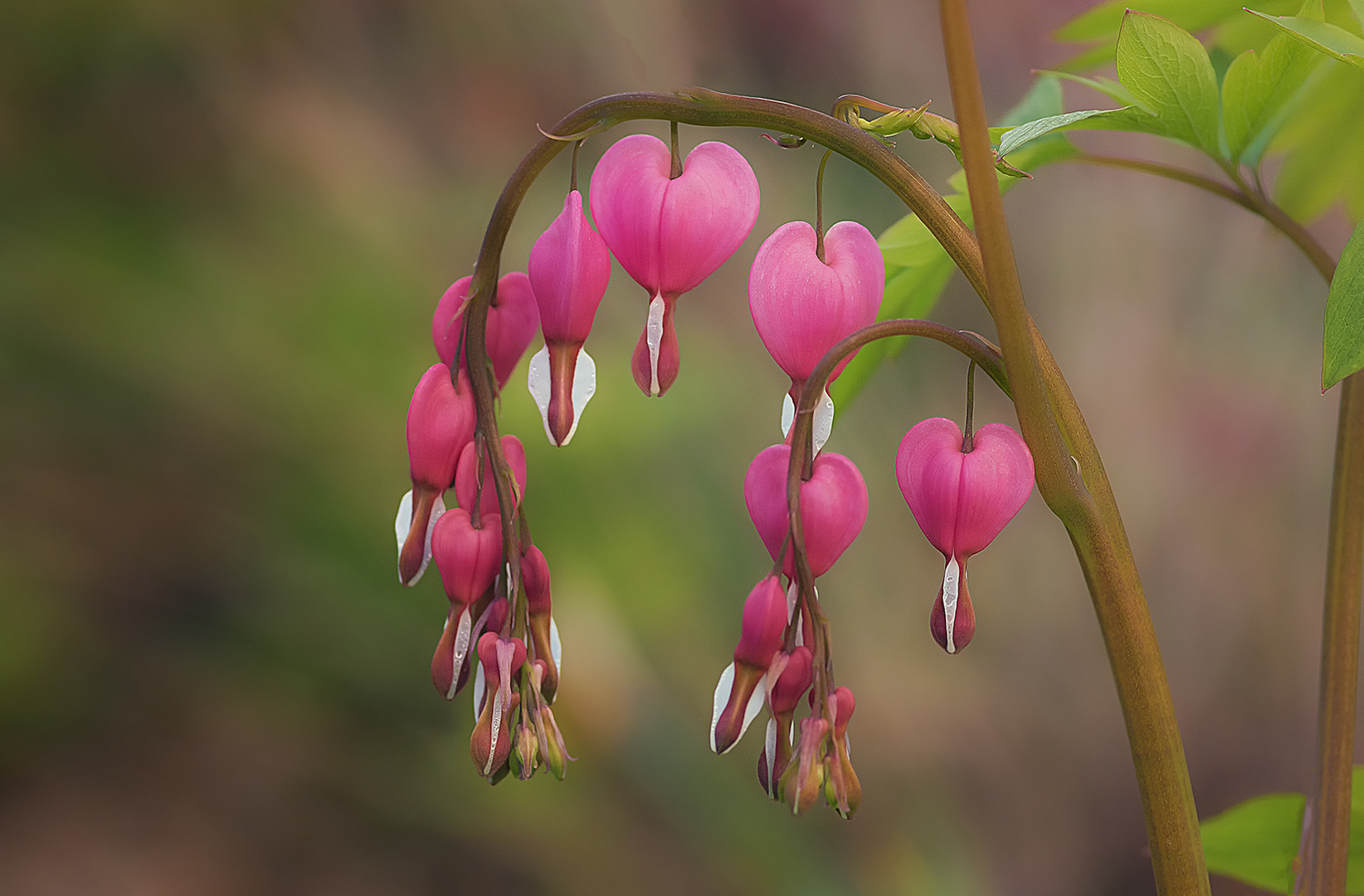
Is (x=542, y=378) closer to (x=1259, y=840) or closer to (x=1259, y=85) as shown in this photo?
(x=1259, y=85)

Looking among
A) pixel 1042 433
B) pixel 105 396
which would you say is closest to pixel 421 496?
pixel 1042 433

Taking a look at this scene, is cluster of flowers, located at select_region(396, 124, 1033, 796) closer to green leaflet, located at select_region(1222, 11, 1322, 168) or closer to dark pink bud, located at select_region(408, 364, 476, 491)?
dark pink bud, located at select_region(408, 364, 476, 491)

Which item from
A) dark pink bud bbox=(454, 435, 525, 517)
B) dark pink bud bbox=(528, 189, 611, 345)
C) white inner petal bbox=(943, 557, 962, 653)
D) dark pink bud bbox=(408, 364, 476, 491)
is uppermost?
dark pink bud bbox=(528, 189, 611, 345)

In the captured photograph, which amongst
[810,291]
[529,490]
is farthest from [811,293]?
[529,490]

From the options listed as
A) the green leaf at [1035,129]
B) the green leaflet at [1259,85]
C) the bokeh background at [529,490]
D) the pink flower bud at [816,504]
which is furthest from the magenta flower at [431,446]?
the bokeh background at [529,490]

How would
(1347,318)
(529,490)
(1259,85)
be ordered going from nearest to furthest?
(1347,318) → (1259,85) → (529,490)

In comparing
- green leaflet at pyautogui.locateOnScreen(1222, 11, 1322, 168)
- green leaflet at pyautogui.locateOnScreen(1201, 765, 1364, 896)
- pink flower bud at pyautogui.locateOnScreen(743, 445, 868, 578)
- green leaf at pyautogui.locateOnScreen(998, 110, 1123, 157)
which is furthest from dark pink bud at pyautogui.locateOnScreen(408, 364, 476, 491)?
green leaflet at pyautogui.locateOnScreen(1201, 765, 1364, 896)

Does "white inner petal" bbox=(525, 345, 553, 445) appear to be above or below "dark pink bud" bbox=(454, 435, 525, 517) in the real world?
above

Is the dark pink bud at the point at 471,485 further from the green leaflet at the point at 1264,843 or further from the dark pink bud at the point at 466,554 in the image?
the green leaflet at the point at 1264,843

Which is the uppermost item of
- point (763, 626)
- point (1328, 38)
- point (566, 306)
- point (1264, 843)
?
point (1328, 38)
